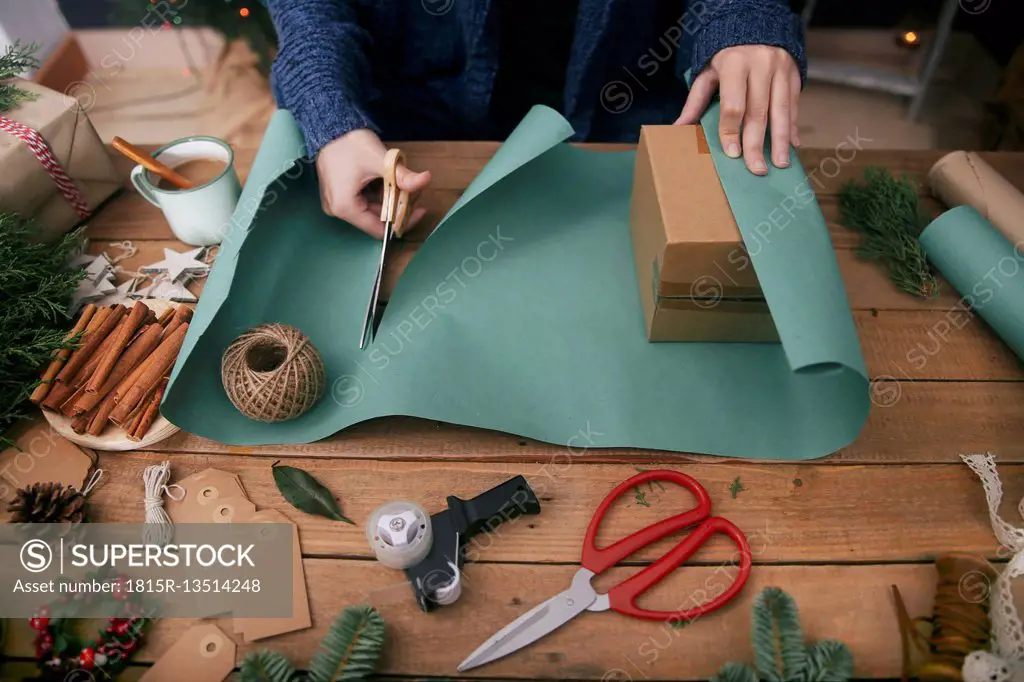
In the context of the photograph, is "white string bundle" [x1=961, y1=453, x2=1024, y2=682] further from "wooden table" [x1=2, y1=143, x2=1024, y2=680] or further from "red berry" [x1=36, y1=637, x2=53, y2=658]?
"red berry" [x1=36, y1=637, x2=53, y2=658]

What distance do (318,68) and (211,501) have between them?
56 centimetres

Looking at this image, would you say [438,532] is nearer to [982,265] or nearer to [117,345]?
[117,345]

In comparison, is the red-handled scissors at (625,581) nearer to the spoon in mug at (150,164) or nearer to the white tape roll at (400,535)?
the white tape roll at (400,535)

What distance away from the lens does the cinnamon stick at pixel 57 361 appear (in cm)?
73

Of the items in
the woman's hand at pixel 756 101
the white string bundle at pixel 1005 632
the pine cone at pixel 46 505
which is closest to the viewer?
the white string bundle at pixel 1005 632

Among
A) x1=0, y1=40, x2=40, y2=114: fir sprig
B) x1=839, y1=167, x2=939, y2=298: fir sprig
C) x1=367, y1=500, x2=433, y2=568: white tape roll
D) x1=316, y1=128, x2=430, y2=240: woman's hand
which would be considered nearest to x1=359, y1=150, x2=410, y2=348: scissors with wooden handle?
x1=316, y1=128, x2=430, y2=240: woman's hand

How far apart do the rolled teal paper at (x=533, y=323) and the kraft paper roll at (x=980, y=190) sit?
0.99ft

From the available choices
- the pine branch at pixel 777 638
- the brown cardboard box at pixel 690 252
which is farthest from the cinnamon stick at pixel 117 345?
the pine branch at pixel 777 638

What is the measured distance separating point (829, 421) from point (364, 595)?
52 cm

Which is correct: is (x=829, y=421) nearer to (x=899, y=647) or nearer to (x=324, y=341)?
(x=899, y=647)

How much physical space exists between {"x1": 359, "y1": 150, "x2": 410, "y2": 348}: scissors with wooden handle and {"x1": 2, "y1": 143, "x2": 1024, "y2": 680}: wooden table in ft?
0.44

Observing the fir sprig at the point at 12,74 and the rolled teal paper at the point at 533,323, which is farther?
the fir sprig at the point at 12,74

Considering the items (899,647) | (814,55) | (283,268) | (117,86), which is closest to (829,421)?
(899,647)

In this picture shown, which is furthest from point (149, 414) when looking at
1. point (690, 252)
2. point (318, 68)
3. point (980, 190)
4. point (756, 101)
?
point (980, 190)
